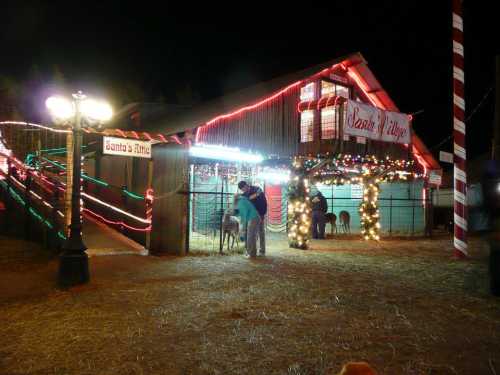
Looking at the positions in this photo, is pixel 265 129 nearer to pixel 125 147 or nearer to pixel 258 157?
pixel 258 157

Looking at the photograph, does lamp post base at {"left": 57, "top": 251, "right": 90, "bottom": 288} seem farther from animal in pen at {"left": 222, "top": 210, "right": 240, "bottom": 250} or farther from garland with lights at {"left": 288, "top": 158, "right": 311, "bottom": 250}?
garland with lights at {"left": 288, "top": 158, "right": 311, "bottom": 250}

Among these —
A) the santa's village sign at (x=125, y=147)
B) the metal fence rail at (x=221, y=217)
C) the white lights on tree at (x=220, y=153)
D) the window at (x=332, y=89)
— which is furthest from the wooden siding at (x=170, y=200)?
the window at (x=332, y=89)

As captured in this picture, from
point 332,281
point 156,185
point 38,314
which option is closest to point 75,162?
point 38,314

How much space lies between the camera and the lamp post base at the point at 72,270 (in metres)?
7.77

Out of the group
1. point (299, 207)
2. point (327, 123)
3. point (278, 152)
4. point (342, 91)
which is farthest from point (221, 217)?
point (342, 91)

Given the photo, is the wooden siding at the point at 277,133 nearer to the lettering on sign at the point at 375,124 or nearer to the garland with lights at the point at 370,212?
the lettering on sign at the point at 375,124

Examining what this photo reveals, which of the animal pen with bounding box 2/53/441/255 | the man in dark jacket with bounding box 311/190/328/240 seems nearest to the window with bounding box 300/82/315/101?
the animal pen with bounding box 2/53/441/255

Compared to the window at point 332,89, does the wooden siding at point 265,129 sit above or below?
below

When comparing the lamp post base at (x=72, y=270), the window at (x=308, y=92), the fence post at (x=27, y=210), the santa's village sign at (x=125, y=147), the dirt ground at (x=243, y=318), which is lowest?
the dirt ground at (x=243, y=318)

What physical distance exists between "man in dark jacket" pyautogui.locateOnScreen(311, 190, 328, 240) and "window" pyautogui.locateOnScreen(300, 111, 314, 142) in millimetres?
2792

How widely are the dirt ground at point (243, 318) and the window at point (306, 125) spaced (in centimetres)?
538

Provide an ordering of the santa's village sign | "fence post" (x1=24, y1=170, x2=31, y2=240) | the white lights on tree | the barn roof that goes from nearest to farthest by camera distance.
Answer: 1. the santa's village sign
2. "fence post" (x1=24, y1=170, x2=31, y2=240)
3. the white lights on tree
4. the barn roof

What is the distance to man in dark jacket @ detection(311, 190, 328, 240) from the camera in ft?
53.8

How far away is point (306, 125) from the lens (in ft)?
48.2
